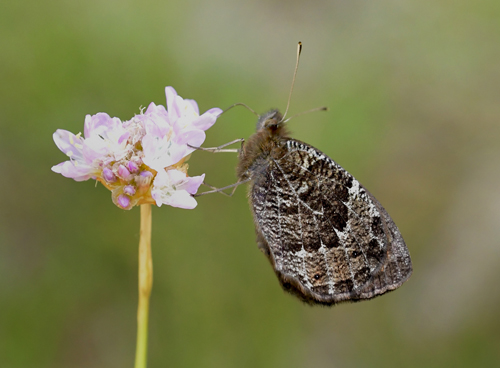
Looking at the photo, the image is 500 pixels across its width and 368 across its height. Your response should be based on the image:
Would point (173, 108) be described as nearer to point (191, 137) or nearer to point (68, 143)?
point (191, 137)

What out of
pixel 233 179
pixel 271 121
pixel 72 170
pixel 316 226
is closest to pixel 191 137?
pixel 72 170

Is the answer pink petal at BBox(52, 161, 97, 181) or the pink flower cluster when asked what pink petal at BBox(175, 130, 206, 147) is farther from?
pink petal at BBox(52, 161, 97, 181)

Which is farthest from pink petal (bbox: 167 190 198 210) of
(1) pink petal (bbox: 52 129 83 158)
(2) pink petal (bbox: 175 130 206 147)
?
A: (1) pink petal (bbox: 52 129 83 158)

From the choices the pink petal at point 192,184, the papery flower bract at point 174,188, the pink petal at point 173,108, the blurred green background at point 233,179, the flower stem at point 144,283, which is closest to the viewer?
the flower stem at point 144,283

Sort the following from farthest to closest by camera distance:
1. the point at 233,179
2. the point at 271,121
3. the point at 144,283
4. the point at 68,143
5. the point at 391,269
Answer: the point at 233,179, the point at 271,121, the point at 391,269, the point at 68,143, the point at 144,283

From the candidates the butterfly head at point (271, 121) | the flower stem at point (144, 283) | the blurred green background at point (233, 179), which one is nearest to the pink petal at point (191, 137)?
the flower stem at point (144, 283)

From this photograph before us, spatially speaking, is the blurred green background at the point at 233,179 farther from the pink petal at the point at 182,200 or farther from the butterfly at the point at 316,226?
the pink petal at the point at 182,200

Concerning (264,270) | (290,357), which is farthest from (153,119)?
(290,357)
